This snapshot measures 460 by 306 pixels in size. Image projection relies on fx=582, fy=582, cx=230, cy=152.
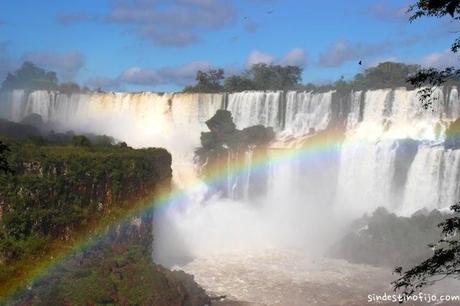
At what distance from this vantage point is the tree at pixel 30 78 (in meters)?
71.1

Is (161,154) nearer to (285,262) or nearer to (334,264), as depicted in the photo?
(285,262)

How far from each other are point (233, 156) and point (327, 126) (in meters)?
7.08

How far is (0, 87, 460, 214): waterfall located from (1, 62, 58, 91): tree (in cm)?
1688

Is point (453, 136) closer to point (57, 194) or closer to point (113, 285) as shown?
point (113, 285)

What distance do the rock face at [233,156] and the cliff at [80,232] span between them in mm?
13652

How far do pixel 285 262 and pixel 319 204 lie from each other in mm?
9694

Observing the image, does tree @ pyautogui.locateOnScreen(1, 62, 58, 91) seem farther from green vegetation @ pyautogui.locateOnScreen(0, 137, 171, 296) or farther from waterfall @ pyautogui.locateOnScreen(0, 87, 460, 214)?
green vegetation @ pyautogui.locateOnScreen(0, 137, 171, 296)

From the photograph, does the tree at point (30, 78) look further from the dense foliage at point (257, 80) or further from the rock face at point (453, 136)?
the rock face at point (453, 136)

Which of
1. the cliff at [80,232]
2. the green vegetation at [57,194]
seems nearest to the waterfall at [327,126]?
the green vegetation at [57,194]

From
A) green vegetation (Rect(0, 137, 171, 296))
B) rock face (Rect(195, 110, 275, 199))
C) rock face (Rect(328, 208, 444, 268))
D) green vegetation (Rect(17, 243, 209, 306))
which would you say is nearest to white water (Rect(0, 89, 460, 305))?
rock face (Rect(195, 110, 275, 199))

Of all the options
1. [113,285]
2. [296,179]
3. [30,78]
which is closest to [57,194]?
[113,285]

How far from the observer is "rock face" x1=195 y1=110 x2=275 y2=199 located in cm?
4094

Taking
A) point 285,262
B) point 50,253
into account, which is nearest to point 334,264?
point 285,262

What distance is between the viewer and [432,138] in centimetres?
3566
